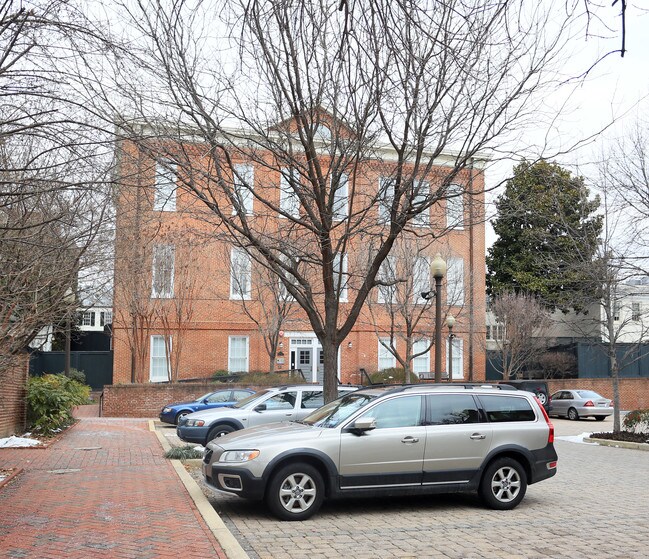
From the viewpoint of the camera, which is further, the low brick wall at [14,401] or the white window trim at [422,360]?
the white window trim at [422,360]

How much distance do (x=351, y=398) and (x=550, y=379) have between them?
93.0 ft

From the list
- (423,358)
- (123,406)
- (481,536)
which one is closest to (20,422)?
(123,406)

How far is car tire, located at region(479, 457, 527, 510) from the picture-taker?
31.8 feet

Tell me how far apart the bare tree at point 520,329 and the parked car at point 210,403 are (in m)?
16.3

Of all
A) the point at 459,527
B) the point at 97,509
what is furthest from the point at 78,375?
the point at 459,527

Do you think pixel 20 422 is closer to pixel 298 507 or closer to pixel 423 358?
pixel 298 507

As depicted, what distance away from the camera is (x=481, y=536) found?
813cm

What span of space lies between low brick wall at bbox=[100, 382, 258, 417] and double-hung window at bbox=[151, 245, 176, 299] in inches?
149

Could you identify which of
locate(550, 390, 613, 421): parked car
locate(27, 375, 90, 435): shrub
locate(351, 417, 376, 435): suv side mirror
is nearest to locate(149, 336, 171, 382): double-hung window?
locate(27, 375, 90, 435): shrub

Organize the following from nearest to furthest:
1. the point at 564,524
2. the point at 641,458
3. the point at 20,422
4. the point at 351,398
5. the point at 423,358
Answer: the point at 564,524, the point at 351,398, the point at 641,458, the point at 20,422, the point at 423,358

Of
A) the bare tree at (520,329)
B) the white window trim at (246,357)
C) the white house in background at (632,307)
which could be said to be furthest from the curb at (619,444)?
the white window trim at (246,357)

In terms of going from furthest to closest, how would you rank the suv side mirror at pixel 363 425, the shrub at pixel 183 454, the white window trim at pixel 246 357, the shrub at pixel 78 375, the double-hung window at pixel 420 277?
the shrub at pixel 78 375 < the white window trim at pixel 246 357 < the double-hung window at pixel 420 277 < the shrub at pixel 183 454 < the suv side mirror at pixel 363 425

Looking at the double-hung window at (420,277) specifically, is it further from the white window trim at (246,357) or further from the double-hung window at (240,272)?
the white window trim at (246,357)

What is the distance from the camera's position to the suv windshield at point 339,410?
965 cm
